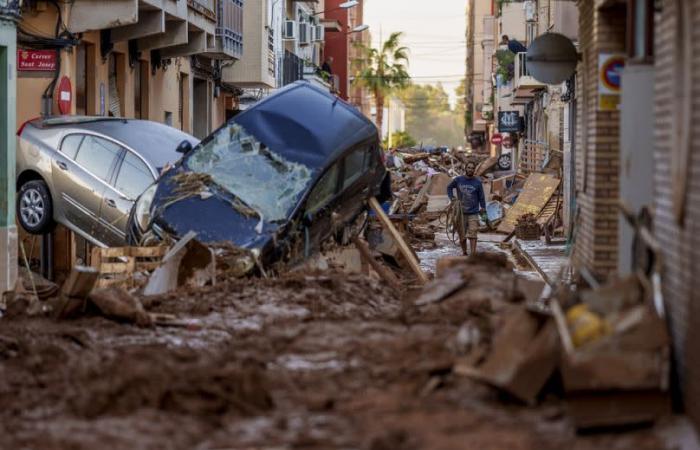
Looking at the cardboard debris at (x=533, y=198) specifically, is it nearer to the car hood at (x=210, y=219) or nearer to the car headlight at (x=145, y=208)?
the car headlight at (x=145, y=208)

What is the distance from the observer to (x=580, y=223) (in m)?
15.5

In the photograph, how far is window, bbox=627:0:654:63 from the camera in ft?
37.5

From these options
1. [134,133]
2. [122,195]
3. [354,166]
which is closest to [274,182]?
[354,166]

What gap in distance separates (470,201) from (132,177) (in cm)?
838

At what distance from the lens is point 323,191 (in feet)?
59.5

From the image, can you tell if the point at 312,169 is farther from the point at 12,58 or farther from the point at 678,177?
the point at 678,177

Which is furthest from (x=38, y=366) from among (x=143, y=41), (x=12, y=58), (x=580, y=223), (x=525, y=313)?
(x=143, y=41)

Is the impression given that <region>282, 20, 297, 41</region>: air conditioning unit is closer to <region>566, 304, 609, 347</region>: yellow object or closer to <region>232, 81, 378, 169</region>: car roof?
<region>232, 81, 378, 169</region>: car roof

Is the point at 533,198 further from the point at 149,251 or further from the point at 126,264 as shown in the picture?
the point at 126,264

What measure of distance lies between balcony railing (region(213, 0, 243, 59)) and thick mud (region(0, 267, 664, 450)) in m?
23.4

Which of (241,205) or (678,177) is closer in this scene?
(678,177)

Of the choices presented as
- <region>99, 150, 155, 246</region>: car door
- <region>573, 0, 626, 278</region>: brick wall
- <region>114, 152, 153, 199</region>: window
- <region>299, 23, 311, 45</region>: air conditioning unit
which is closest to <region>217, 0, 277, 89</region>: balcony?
<region>299, 23, 311, 45</region>: air conditioning unit

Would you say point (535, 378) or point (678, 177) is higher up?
point (678, 177)

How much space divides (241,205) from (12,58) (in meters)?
4.24
